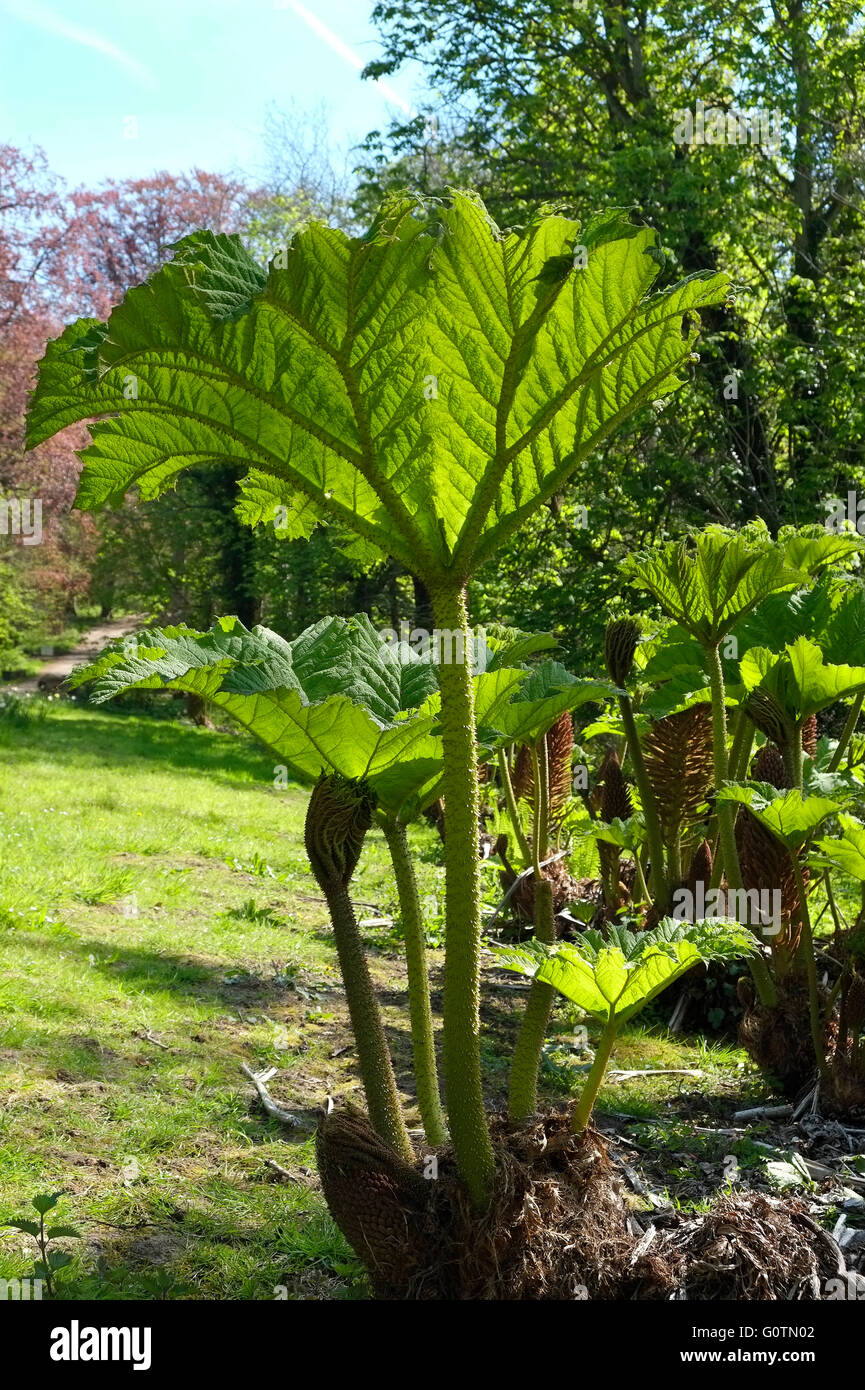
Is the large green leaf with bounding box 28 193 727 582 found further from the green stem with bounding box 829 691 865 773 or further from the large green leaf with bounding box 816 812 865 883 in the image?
the green stem with bounding box 829 691 865 773

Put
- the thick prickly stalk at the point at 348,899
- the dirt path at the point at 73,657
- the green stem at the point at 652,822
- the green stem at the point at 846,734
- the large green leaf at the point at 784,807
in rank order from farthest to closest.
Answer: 1. the dirt path at the point at 73,657
2. the green stem at the point at 652,822
3. the green stem at the point at 846,734
4. the large green leaf at the point at 784,807
5. the thick prickly stalk at the point at 348,899

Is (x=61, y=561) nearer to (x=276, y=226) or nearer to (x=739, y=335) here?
(x=276, y=226)

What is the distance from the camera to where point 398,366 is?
6.15 feet

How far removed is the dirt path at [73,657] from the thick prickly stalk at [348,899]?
38.8 feet

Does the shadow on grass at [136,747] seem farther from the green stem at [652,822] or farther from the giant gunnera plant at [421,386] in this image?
the giant gunnera plant at [421,386]

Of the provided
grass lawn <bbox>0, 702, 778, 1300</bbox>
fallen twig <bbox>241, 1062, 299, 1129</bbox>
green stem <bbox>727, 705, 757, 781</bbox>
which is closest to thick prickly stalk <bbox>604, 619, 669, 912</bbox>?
green stem <bbox>727, 705, 757, 781</bbox>

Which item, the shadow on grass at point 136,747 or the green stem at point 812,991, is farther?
the shadow on grass at point 136,747

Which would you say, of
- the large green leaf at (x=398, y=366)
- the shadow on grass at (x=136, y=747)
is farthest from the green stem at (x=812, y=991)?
the shadow on grass at (x=136, y=747)

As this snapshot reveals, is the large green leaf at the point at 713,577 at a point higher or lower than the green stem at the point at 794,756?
higher

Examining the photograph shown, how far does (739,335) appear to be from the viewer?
11906mm

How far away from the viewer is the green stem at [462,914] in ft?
5.95

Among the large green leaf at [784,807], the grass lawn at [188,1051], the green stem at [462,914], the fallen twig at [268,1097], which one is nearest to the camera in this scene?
the green stem at [462,914]

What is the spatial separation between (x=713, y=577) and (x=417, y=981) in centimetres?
158
